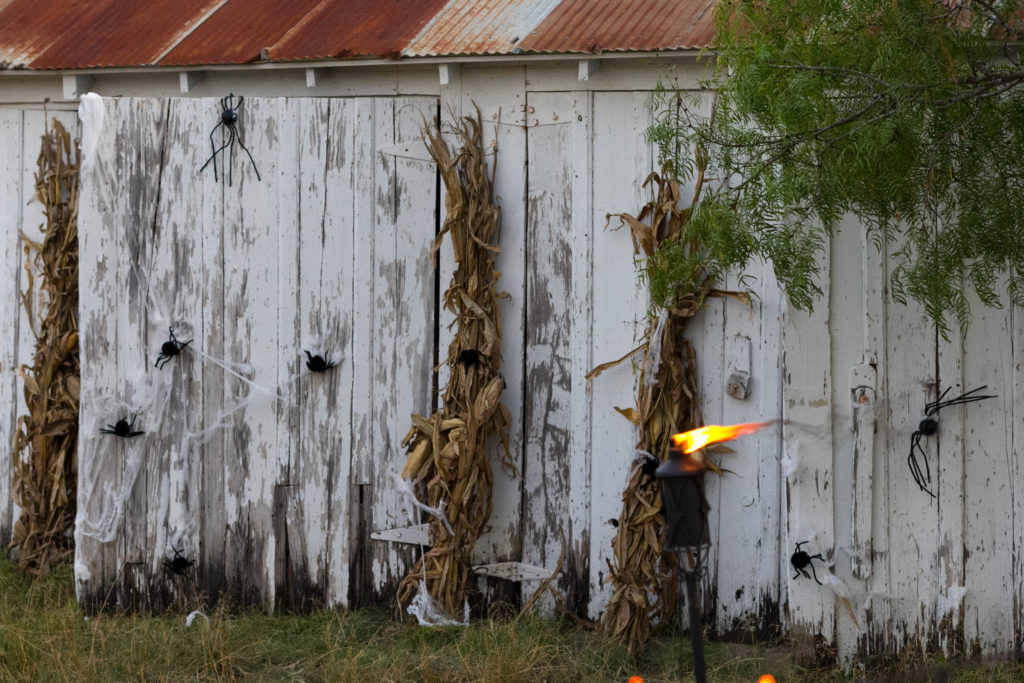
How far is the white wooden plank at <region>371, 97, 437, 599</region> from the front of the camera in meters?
5.11

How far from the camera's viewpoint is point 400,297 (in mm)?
5145

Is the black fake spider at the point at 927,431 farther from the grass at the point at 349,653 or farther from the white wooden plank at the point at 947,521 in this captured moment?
the grass at the point at 349,653

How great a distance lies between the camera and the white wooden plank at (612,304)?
482cm

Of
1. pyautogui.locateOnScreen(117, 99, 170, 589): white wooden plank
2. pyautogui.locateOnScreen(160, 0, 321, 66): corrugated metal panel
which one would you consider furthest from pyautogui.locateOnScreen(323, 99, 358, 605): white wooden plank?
pyautogui.locateOnScreen(117, 99, 170, 589): white wooden plank

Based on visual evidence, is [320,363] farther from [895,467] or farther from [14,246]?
[895,467]

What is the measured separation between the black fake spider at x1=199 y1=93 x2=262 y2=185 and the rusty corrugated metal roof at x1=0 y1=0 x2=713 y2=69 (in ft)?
0.87

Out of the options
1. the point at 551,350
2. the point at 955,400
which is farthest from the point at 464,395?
the point at 955,400

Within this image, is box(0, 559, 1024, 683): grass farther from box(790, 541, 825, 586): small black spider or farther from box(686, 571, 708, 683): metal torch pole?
box(686, 571, 708, 683): metal torch pole

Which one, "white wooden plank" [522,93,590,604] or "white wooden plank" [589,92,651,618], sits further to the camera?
"white wooden plank" [522,93,590,604]

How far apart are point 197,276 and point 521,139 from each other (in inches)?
66.9

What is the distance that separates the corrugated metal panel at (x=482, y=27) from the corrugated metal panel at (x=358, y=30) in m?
0.09

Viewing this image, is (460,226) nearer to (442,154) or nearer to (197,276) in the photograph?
(442,154)

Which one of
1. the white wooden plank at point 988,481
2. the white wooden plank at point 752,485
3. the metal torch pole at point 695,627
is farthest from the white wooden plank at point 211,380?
the metal torch pole at point 695,627

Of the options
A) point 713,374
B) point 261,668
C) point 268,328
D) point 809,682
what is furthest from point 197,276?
point 809,682
